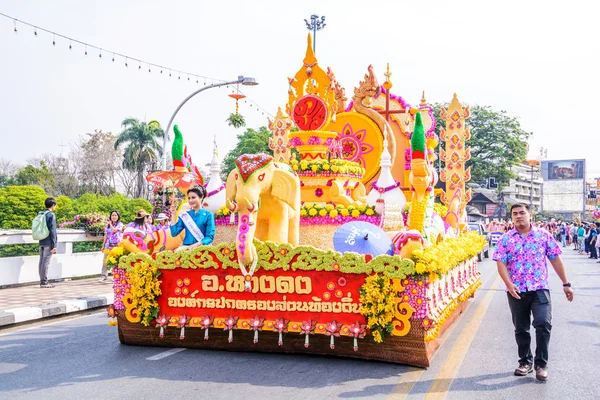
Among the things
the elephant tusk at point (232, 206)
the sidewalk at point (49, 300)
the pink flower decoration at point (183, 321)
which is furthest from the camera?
the sidewalk at point (49, 300)

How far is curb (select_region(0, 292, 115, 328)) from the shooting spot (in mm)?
8273

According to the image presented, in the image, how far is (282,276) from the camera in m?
5.75

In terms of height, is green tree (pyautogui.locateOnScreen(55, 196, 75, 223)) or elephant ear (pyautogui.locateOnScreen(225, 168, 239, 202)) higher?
elephant ear (pyautogui.locateOnScreen(225, 168, 239, 202))

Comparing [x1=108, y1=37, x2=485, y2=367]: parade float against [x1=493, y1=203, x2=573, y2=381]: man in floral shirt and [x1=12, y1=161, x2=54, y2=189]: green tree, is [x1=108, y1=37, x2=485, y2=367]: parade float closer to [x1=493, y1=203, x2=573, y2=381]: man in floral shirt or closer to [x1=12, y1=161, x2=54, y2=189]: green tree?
[x1=493, y1=203, x2=573, y2=381]: man in floral shirt

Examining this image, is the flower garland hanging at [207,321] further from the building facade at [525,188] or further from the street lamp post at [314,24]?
the building facade at [525,188]

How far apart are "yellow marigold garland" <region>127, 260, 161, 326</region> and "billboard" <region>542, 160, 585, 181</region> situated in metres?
95.1

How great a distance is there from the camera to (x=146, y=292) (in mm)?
6070

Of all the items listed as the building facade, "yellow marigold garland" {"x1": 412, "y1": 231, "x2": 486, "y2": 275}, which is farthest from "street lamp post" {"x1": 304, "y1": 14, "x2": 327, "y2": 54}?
the building facade

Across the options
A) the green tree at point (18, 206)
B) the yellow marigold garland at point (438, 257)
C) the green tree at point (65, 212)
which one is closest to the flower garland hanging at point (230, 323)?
the yellow marigold garland at point (438, 257)

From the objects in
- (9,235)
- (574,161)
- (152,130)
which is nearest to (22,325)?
(9,235)

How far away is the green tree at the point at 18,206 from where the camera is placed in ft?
74.4

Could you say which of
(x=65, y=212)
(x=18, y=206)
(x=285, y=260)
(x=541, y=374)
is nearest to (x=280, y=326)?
(x=285, y=260)

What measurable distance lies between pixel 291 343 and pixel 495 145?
142ft

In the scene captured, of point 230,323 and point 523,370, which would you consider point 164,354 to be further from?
point 523,370
